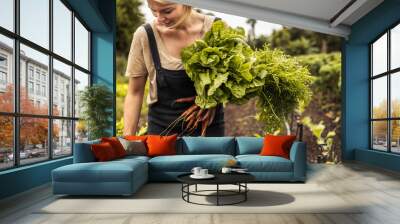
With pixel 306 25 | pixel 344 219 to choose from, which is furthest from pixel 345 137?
pixel 344 219

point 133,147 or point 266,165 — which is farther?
point 133,147

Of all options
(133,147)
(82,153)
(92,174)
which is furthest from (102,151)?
(133,147)

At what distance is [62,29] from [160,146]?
2434 mm

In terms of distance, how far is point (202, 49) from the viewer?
7.00 meters

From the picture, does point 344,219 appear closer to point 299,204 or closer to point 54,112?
point 299,204

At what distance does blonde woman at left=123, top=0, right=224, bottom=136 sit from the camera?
747cm

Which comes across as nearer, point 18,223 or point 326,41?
point 18,223

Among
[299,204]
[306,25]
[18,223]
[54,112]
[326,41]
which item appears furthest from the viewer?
[326,41]

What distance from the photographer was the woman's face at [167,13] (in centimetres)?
770

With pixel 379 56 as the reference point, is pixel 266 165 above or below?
below

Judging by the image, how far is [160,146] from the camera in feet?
20.1

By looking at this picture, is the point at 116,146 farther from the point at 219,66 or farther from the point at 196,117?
the point at 219,66

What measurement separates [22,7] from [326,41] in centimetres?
927

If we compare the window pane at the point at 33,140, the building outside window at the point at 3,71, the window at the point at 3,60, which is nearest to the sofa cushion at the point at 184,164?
the window pane at the point at 33,140
